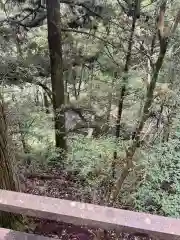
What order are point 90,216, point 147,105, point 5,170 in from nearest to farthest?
point 90,216 → point 5,170 → point 147,105

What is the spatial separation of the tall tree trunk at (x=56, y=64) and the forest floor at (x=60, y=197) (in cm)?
116

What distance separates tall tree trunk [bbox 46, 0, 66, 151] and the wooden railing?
5.23m

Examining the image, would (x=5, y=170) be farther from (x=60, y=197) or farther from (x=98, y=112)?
(x=98, y=112)

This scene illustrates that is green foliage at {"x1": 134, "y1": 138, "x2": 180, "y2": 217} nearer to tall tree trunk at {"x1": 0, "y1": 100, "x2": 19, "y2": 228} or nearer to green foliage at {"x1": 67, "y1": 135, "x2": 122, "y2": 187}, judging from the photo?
green foliage at {"x1": 67, "y1": 135, "x2": 122, "y2": 187}

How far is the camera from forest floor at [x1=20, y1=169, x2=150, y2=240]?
3.29 metres

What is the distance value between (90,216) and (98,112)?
8183 millimetres

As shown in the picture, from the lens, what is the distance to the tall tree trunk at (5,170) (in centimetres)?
248

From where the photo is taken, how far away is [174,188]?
4016 mm

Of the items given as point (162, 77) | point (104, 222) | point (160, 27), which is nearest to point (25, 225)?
point (104, 222)

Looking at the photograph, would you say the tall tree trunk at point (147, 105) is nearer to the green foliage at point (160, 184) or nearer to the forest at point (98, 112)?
the forest at point (98, 112)

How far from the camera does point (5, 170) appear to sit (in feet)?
8.48

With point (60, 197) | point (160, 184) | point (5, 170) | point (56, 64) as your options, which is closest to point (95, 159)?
point (60, 197)

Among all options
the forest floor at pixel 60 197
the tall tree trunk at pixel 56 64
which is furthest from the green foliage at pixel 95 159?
the tall tree trunk at pixel 56 64

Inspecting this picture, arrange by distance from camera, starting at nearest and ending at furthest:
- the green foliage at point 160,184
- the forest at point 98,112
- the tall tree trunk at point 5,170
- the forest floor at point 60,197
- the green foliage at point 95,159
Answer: the tall tree trunk at point 5,170
the forest floor at point 60,197
the green foliage at point 160,184
the forest at point 98,112
the green foliage at point 95,159
